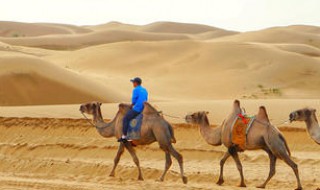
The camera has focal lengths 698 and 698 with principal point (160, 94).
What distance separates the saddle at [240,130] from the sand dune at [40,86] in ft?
61.6

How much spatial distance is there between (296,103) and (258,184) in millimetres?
11283

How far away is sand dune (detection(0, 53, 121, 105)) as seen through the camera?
30.4 metres

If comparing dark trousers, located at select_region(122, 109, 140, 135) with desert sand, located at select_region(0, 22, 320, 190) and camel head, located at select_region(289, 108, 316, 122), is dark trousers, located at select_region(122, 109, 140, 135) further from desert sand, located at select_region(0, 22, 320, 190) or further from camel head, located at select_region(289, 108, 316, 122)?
camel head, located at select_region(289, 108, 316, 122)

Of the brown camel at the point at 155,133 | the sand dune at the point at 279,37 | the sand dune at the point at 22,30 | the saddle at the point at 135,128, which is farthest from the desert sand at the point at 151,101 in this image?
the sand dune at the point at 22,30

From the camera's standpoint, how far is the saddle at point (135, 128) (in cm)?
1286

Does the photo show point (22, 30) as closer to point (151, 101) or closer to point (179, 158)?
point (151, 101)

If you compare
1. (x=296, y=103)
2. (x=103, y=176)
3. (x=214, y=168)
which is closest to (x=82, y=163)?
(x=103, y=176)

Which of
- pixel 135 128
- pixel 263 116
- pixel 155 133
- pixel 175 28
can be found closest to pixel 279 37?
pixel 175 28

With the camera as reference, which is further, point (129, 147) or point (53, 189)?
point (129, 147)

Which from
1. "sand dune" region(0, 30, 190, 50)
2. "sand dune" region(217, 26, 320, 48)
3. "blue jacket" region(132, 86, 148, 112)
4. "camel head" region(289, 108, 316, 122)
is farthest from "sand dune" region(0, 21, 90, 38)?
"camel head" region(289, 108, 316, 122)

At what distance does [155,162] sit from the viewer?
1622 cm

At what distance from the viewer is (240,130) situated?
1195 centimetres

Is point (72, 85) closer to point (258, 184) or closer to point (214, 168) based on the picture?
point (214, 168)

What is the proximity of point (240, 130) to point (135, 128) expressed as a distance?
2.06 m
